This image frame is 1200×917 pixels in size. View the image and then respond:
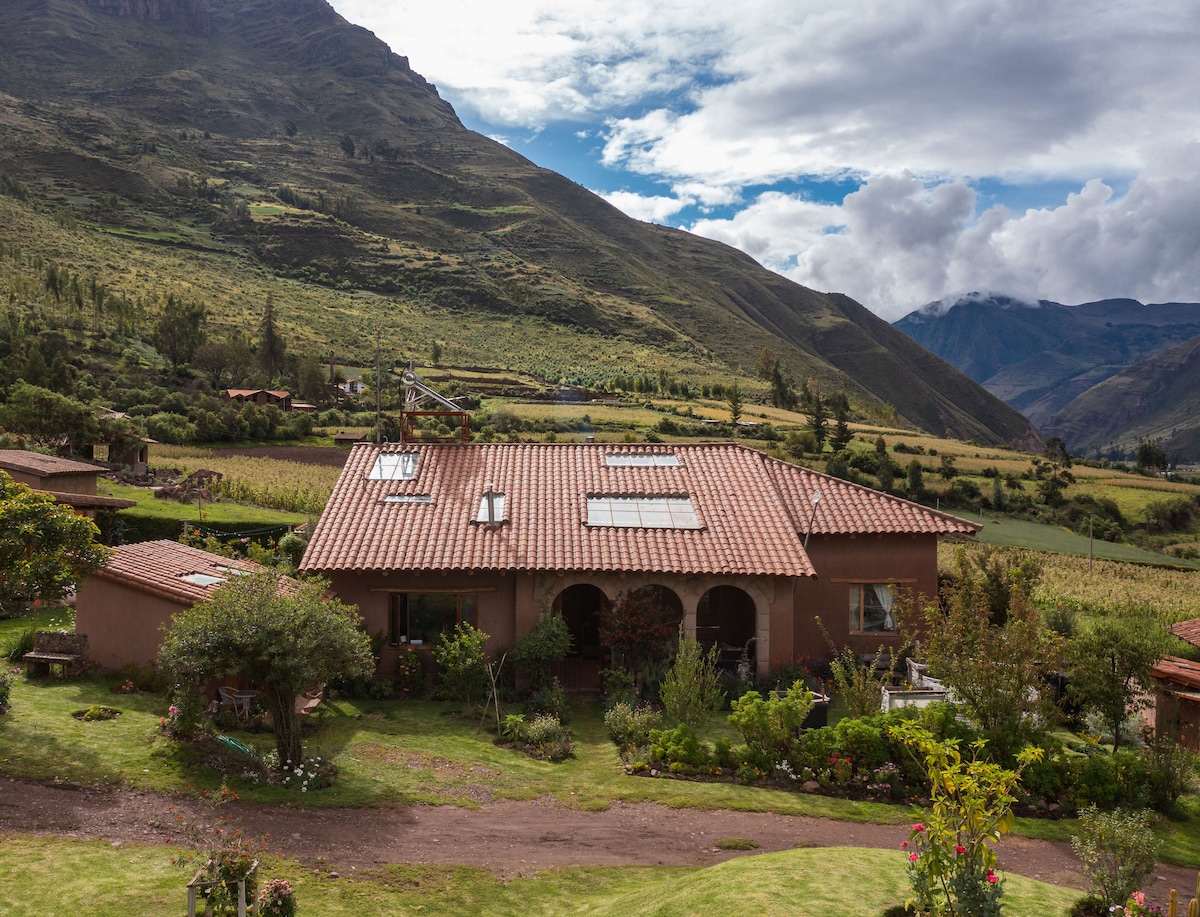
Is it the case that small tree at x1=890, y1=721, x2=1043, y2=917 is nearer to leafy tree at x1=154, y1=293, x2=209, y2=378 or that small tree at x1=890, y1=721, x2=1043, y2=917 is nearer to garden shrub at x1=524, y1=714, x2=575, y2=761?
garden shrub at x1=524, y1=714, x2=575, y2=761

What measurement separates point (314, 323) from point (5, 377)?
4781 cm

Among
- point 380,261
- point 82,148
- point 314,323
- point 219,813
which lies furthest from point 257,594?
point 82,148

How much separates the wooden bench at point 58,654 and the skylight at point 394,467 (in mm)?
7476

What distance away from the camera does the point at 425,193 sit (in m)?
175

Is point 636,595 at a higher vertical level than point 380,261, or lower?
lower

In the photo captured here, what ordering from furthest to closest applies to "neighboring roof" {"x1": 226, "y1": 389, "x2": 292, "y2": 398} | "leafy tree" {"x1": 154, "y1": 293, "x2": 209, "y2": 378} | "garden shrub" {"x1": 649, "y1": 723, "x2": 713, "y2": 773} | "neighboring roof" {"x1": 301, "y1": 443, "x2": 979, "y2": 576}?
1. "leafy tree" {"x1": 154, "y1": 293, "x2": 209, "y2": 378}
2. "neighboring roof" {"x1": 226, "y1": 389, "x2": 292, "y2": 398}
3. "neighboring roof" {"x1": 301, "y1": 443, "x2": 979, "y2": 576}
4. "garden shrub" {"x1": 649, "y1": 723, "x2": 713, "y2": 773}

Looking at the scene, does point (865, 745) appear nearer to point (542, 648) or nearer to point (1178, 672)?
point (1178, 672)

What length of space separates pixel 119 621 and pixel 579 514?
947 centimetres

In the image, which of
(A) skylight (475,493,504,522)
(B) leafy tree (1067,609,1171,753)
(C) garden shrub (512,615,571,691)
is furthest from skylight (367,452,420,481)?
(B) leafy tree (1067,609,1171,753)

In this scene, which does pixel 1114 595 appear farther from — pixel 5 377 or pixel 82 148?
pixel 82 148

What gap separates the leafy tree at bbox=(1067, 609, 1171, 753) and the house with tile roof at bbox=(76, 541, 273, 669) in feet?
47.6

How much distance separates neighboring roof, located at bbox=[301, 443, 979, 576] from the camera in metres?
18.4

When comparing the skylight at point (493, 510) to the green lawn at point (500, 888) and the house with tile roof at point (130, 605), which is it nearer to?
the house with tile roof at point (130, 605)

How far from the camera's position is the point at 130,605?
633 inches
